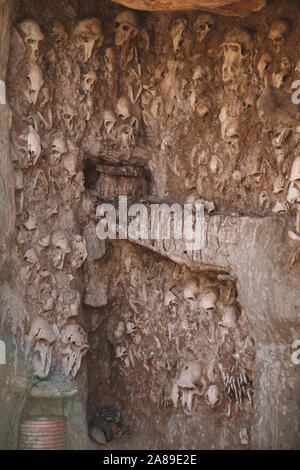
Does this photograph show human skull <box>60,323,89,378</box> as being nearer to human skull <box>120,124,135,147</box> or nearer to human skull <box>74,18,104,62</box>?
human skull <box>120,124,135,147</box>

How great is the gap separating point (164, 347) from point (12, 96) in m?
2.20

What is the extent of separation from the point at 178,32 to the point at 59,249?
188 centimetres

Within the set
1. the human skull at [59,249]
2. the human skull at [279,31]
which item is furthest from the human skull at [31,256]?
the human skull at [279,31]

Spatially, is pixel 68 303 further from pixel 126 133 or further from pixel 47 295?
pixel 126 133

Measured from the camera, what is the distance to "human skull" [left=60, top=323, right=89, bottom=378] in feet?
24.6

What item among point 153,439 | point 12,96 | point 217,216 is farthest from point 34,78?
point 153,439

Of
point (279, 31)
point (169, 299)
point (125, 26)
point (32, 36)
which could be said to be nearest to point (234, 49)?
point (279, 31)

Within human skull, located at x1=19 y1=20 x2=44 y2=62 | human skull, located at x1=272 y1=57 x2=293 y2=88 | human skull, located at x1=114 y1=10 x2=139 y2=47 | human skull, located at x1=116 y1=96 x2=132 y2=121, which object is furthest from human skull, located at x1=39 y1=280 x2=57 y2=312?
human skull, located at x1=272 y1=57 x2=293 y2=88

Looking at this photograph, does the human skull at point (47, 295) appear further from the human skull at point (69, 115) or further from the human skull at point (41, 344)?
the human skull at point (69, 115)

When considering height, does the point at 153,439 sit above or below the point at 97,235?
below

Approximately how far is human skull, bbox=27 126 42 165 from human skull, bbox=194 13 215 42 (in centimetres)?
147

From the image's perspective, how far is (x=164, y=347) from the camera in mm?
7859

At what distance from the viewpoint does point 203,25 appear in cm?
770
